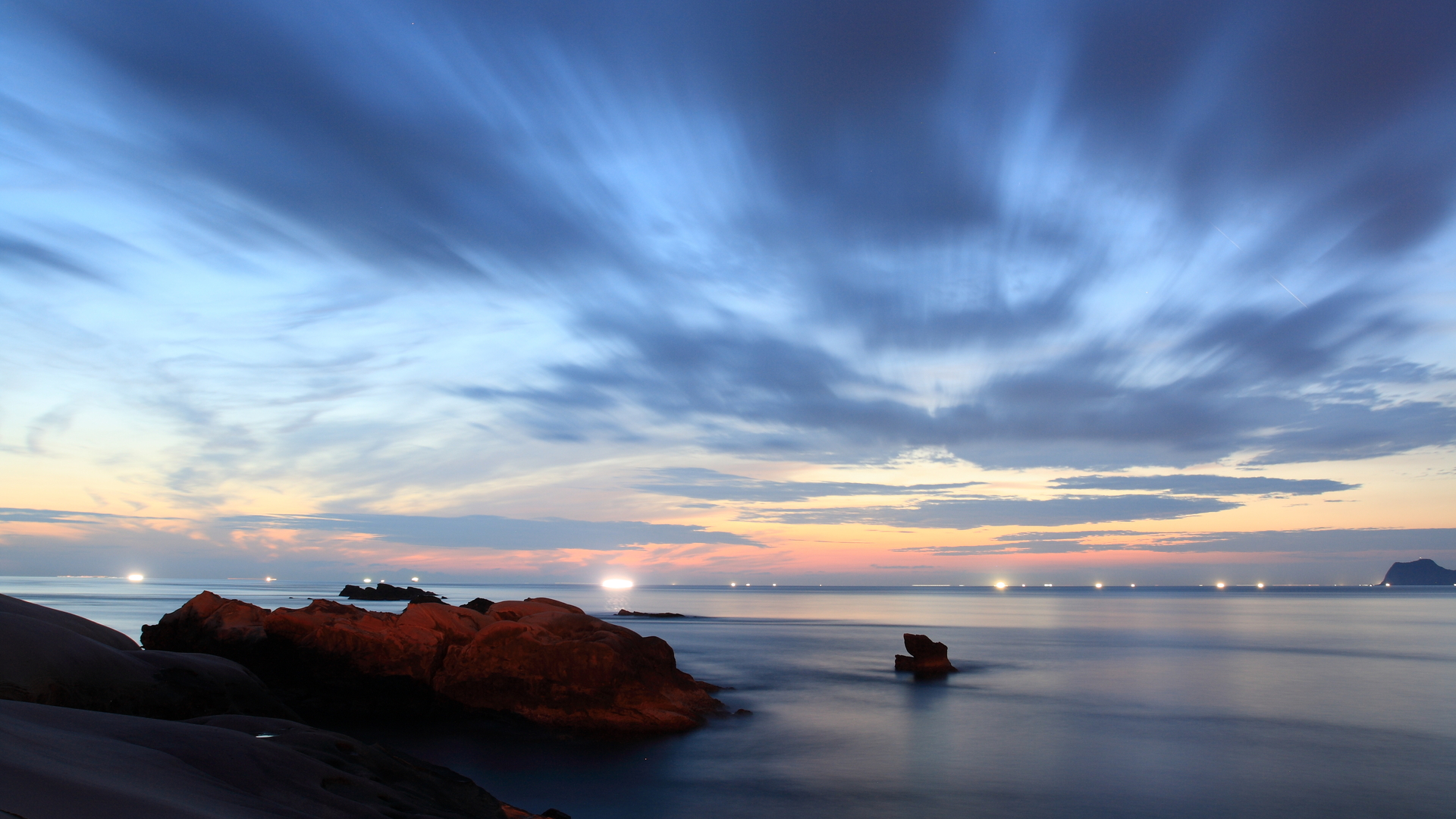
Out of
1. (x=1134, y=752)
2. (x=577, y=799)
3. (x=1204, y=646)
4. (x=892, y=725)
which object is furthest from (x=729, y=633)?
(x=577, y=799)

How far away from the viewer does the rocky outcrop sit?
91.1 feet

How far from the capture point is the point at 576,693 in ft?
90.5

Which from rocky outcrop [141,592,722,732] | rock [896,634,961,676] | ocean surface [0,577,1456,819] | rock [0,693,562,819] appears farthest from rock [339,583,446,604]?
rock [0,693,562,819]

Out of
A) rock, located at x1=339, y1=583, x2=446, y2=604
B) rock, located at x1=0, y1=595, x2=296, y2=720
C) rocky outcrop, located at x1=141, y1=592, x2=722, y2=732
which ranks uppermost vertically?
rock, located at x1=0, y1=595, x2=296, y2=720

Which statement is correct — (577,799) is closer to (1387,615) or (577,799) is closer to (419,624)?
(419,624)

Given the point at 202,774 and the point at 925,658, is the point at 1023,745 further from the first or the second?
the point at 202,774

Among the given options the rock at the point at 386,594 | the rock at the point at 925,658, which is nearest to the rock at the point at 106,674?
the rock at the point at 925,658

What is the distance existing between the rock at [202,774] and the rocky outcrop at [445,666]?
46.0 feet

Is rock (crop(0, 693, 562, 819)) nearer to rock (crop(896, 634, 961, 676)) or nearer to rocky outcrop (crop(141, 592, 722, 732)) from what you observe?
rocky outcrop (crop(141, 592, 722, 732))

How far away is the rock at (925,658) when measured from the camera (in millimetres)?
48531

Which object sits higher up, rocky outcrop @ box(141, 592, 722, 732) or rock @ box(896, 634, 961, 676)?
rocky outcrop @ box(141, 592, 722, 732)

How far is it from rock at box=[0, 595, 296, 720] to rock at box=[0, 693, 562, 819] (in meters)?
3.64

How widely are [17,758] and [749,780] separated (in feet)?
65.5

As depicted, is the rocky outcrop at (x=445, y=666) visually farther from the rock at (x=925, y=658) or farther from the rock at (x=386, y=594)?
the rock at (x=386, y=594)
